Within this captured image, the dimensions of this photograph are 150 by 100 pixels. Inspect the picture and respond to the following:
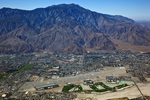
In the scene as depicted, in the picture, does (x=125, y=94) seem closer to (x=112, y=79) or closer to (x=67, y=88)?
(x=112, y=79)

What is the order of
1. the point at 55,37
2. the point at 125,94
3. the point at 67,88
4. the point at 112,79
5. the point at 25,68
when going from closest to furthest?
the point at 125,94, the point at 67,88, the point at 112,79, the point at 25,68, the point at 55,37

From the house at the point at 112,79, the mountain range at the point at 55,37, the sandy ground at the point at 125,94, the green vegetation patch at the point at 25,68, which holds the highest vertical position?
the mountain range at the point at 55,37

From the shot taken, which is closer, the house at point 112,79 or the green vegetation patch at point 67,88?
the green vegetation patch at point 67,88

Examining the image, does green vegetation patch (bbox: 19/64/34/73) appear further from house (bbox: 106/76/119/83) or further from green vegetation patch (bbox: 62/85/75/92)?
house (bbox: 106/76/119/83)

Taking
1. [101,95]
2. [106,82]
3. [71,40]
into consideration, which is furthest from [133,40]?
[101,95]

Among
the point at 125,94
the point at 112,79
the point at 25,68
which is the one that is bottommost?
the point at 125,94

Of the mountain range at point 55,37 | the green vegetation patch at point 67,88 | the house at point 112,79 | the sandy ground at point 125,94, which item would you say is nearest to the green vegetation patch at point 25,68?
the green vegetation patch at point 67,88

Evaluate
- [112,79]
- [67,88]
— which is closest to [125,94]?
[112,79]

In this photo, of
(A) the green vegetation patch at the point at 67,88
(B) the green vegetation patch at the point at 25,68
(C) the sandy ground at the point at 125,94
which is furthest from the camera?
(B) the green vegetation patch at the point at 25,68

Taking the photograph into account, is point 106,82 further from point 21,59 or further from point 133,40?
point 133,40

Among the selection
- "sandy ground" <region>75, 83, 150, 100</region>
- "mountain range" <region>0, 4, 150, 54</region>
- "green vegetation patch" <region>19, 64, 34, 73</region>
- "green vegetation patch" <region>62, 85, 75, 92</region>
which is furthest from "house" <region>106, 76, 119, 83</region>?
"mountain range" <region>0, 4, 150, 54</region>

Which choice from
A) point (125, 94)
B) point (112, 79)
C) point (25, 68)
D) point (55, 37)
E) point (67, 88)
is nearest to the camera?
point (125, 94)

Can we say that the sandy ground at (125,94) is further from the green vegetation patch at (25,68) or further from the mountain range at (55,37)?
the mountain range at (55,37)

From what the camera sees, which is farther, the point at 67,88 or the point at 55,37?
the point at 55,37
